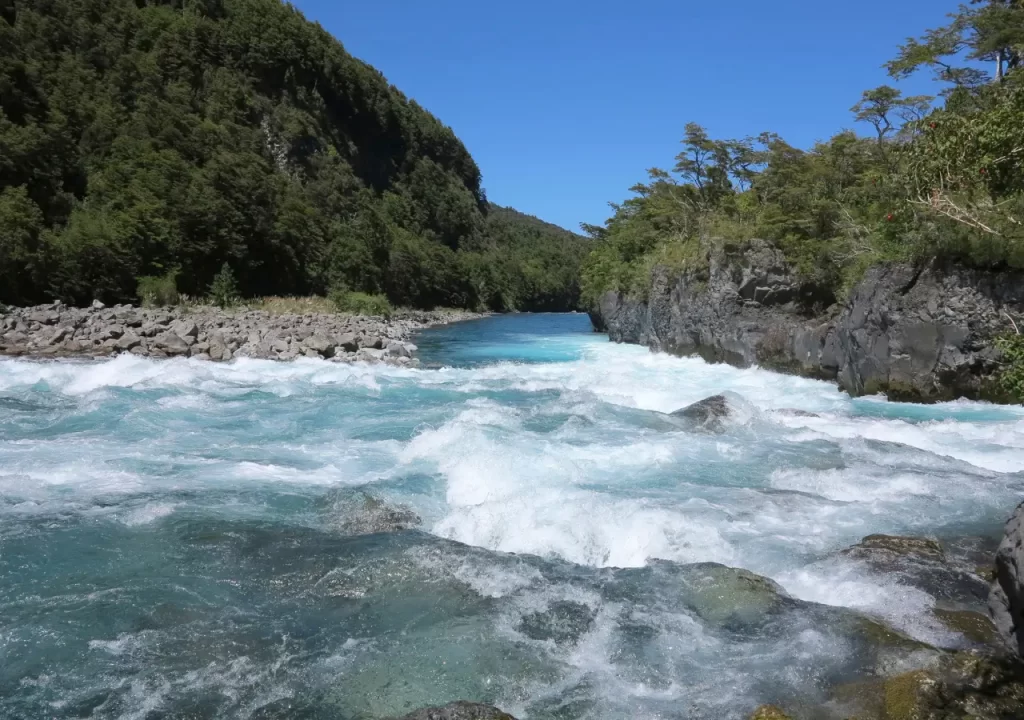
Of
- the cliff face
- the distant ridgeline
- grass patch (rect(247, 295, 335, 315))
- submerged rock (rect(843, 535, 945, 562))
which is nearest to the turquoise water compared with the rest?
submerged rock (rect(843, 535, 945, 562))

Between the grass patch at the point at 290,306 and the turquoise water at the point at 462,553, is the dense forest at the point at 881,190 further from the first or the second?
the grass patch at the point at 290,306

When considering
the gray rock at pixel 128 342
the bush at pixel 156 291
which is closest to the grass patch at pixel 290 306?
the bush at pixel 156 291

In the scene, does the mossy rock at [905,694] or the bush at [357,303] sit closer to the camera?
the mossy rock at [905,694]

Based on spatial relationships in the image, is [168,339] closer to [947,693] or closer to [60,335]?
[60,335]

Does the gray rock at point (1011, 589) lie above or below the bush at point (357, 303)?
below

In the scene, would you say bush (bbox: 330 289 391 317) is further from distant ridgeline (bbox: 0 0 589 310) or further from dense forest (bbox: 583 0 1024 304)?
dense forest (bbox: 583 0 1024 304)

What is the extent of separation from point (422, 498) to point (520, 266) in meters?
92.6

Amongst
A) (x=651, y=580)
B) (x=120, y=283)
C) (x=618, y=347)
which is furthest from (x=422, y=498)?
(x=120, y=283)

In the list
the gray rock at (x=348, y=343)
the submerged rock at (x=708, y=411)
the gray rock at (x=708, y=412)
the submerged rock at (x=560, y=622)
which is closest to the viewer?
the submerged rock at (x=560, y=622)

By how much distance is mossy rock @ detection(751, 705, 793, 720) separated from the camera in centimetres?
433

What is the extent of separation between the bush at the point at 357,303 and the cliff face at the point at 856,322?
2618 centimetres

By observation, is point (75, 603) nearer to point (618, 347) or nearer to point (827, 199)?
point (827, 199)

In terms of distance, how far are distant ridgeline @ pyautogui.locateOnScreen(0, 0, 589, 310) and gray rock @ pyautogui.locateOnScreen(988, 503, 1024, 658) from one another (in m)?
40.9

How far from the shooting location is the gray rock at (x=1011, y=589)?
5.12 meters
